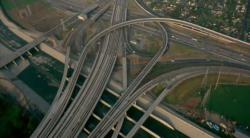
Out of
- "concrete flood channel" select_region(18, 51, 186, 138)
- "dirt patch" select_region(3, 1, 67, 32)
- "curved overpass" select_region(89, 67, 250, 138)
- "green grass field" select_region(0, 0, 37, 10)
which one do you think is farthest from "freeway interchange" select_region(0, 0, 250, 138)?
"green grass field" select_region(0, 0, 37, 10)

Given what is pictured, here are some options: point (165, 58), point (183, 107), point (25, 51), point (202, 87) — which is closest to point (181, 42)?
point (165, 58)

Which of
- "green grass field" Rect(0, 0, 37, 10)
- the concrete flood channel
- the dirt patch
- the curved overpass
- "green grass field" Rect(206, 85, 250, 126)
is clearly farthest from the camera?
"green grass field" Rect(0, 0, 37, 10)

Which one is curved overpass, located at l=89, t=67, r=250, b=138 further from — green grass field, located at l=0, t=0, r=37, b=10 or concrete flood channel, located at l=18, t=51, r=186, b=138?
green grass field, located at l=0, t=0, r=37, b=10

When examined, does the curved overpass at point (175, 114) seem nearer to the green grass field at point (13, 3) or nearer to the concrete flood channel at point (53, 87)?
the concrete flood channel at point (53, 87)

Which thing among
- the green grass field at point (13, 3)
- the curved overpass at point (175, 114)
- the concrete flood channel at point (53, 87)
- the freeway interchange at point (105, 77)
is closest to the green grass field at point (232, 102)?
the curved overpass at point (175, 114)

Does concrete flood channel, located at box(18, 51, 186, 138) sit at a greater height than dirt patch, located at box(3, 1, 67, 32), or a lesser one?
lesser

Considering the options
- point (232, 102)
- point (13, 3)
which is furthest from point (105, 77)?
point (13, 3)

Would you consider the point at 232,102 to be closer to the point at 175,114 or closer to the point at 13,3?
the point at 175,114
